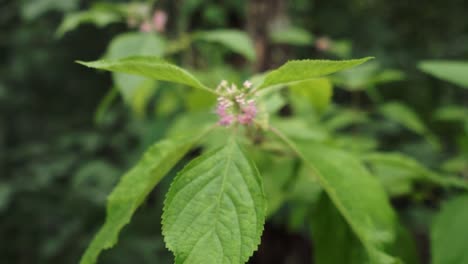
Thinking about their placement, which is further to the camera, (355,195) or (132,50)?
(132,50)

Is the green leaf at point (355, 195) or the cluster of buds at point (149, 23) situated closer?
the green leaf at point (355, 195)

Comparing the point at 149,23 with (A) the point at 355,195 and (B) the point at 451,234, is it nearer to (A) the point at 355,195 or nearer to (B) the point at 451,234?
(A) the point at 355,195

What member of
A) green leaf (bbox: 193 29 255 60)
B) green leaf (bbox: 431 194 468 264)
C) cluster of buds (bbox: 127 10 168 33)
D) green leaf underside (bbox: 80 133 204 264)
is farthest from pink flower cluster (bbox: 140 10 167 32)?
green leaf (bbox: 431 194 468 264)

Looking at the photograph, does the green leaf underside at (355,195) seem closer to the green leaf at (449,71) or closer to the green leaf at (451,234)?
the green leaf at (451,234)

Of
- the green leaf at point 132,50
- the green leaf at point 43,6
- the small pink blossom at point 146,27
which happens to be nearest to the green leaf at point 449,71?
the green leaf at point 132,50

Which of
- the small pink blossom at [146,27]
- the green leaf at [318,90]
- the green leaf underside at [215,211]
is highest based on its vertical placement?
the small pink blossom at [146,27]

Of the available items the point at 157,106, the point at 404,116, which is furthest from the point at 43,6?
the point at 404,116
